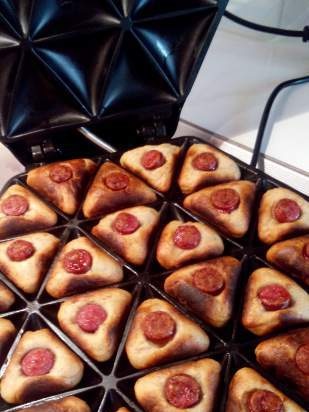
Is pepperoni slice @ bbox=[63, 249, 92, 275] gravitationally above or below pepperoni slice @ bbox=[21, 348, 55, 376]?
above

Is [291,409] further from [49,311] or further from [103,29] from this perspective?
[103,29]

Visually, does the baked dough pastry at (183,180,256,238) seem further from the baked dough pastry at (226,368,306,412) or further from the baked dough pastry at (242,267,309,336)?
the baked dough pastry at (226,368,306,412)

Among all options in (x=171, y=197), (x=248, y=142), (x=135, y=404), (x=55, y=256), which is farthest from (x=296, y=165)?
(x=135, y=404)

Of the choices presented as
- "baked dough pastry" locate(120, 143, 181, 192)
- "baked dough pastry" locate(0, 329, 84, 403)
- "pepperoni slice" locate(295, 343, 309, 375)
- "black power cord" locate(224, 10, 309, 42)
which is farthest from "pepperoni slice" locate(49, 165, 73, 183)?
"black power cord" locate(224, 10, 309, 42)

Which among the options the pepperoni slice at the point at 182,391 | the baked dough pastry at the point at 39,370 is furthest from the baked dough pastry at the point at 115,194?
the pepperoni slice at the point at 182,391

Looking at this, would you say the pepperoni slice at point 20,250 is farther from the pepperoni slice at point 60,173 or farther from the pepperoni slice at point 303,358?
the pepperoni slice at point 303,358

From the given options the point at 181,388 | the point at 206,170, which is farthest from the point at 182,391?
the point at 206,170

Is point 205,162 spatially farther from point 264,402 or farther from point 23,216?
point 264,402
